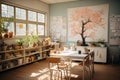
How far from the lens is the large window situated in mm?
5413

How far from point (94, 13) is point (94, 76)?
3.53 metres

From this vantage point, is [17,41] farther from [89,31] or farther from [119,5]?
[119,5]

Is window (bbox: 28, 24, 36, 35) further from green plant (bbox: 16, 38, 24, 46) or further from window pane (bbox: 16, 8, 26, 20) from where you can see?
green plant (bbox: 16, 38, 24, 46)

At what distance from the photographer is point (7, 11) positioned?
528cm

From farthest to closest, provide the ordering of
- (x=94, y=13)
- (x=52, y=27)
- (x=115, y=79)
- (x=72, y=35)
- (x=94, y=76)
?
(x=52, y=27)
(x=72, y=35)
(x=94, y=13)
(x=94, y=76)
(x=115, y=79)

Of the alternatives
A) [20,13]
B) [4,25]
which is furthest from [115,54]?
[4,25]

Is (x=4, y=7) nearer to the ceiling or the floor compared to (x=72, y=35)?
nearer to the ceiling

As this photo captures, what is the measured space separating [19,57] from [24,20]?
1816mm

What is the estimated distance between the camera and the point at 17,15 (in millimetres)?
5773

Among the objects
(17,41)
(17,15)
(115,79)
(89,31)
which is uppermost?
(17,15)

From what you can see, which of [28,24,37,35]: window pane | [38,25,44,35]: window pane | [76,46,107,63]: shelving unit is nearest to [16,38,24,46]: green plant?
[28,24,37,35]: window pane

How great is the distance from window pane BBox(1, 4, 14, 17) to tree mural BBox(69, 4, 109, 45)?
3178 mm

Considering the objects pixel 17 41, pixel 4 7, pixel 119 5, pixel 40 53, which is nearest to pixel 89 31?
pixel 119 5

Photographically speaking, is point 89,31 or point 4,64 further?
point 89,31
